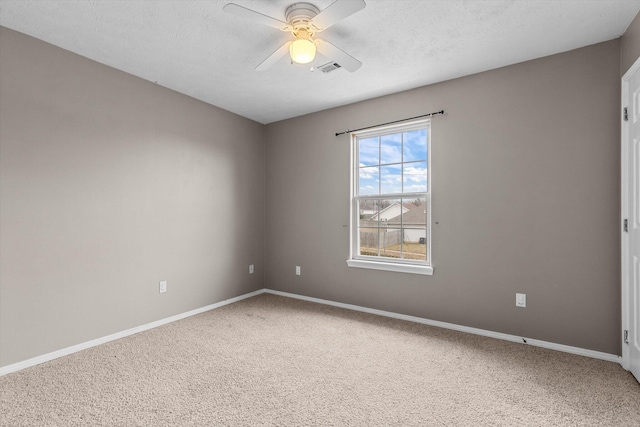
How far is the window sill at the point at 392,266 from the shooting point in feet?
10.7

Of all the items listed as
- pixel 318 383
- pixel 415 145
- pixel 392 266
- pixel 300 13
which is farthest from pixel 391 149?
pixel 318 383

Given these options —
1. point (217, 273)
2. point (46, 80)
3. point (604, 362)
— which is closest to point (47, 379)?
point (217, 273)

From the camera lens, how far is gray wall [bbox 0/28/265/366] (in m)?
2.32

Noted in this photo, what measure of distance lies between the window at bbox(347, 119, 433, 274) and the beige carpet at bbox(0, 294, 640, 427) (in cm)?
89

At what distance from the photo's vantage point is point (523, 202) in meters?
Answer: 2.76

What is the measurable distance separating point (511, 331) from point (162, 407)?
111 inches

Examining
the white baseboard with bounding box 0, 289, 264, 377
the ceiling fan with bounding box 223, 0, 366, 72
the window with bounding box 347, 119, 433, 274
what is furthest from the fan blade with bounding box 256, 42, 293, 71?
the white baseboard with bounding box 0, 289, 264, 377

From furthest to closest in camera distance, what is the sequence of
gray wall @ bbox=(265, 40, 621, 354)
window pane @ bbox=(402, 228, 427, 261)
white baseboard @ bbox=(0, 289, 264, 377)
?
window pane @ bbox=(402, 228, 427, 261)
gray wall @ bbox=(265, 40, 621, 354)
white baseboard @ bbox=(0, 289, 264, 377)

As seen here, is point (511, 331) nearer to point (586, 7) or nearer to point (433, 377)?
point (433, 377)

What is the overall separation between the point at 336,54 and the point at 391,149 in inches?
63.1

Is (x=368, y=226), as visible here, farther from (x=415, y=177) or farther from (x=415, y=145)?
(x=415, y=145)

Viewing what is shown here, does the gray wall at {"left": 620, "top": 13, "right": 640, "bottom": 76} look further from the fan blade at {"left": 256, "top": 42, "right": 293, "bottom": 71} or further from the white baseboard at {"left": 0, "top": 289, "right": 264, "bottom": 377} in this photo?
the white baseboard at {"left": 0, "top": 289, "right": 264, "bottom": 377}

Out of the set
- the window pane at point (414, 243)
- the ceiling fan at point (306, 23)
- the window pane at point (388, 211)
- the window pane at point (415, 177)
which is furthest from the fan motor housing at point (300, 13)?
the window pane at point (414, 243)

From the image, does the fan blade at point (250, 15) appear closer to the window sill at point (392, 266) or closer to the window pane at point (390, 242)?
the window pane at point (390, 242)
